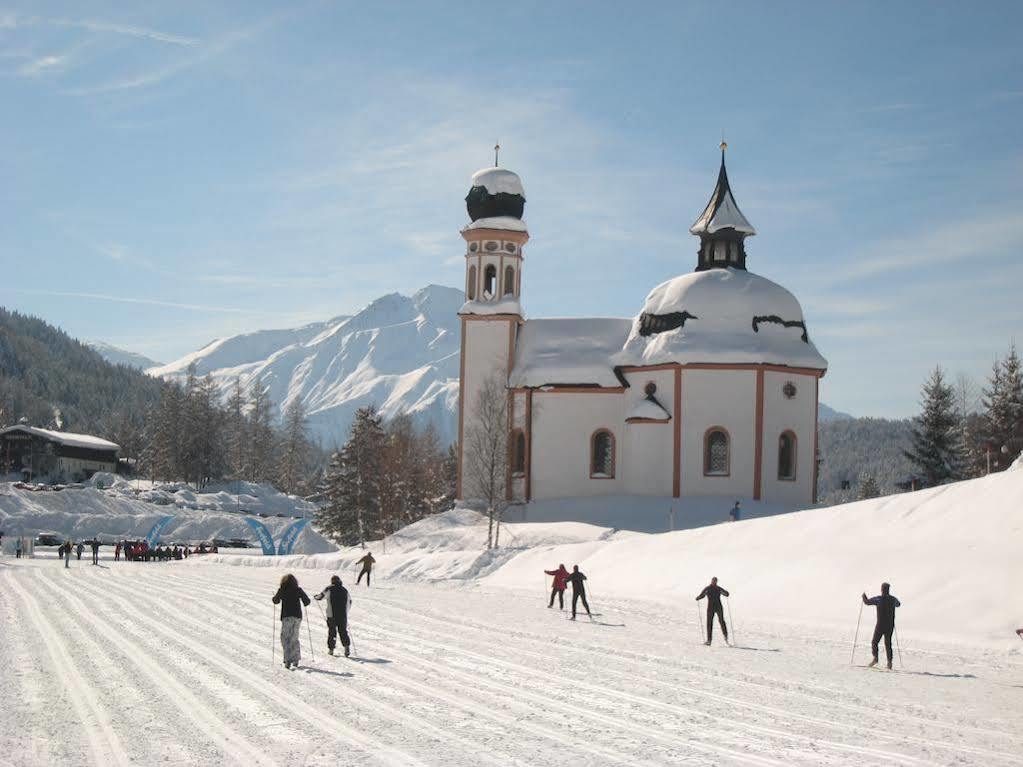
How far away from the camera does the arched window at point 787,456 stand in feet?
162

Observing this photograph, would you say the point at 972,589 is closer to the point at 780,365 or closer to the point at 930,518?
the point at 930,518

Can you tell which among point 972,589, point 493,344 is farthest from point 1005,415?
point 972,589

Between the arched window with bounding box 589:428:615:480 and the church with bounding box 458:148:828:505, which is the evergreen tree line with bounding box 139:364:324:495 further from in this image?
the arched window with bounding box 589:428:615:480

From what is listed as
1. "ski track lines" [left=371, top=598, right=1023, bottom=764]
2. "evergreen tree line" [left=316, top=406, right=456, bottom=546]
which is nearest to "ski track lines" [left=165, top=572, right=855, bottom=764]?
"ski track lines" [left=371, top=598, right=1023, bottom=764]

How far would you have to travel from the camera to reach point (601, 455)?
5200 centimetres

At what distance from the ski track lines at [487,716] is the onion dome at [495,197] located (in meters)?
40.5

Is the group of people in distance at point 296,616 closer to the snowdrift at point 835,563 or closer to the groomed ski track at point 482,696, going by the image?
the groomed ski track at point 482,696

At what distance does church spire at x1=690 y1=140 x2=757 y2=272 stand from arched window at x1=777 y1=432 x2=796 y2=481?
953 centimetres

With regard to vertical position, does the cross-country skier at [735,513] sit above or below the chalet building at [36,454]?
below

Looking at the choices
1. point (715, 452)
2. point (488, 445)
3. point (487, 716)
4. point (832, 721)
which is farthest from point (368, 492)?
point (832, 721)

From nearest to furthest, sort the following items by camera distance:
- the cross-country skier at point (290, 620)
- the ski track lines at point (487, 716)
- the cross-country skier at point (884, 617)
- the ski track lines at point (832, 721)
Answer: the ski track lines at point (487, 716) < the ski track lines at point (832, 721) < the cross-country skier at point (290, 620) < the cross-country skier at point (884, 617)

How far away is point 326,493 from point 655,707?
54.8m

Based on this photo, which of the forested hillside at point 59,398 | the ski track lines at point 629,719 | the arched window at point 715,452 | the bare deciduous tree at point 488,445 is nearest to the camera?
the ski track lines at point 629,719

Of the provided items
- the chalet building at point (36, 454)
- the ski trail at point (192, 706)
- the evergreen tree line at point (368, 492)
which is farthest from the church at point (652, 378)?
the chalet building at point (36, 454)
